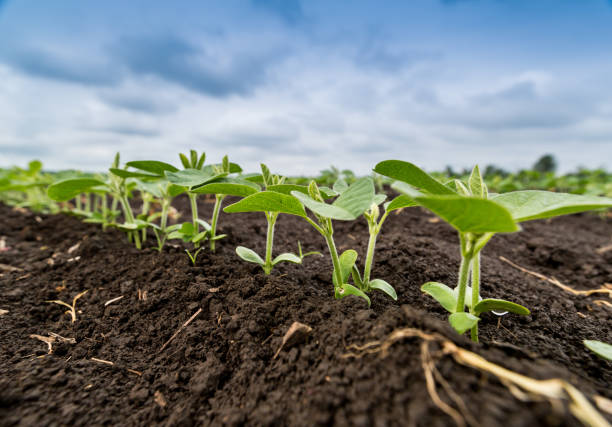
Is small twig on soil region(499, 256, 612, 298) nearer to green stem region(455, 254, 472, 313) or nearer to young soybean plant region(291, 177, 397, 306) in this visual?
green stem region(455, 254, 472, 313)

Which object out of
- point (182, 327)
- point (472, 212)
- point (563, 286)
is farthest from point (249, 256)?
point (563, 286)

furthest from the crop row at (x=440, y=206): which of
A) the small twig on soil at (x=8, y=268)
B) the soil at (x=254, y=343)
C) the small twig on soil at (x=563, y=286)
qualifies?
the small twig on soil at (x=8, y=268)

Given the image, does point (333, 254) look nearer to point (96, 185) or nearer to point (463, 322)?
point (463, 322)

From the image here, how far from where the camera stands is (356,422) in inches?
28.8

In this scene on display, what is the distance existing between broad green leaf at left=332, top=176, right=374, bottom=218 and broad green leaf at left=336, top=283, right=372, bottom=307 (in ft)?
1.41

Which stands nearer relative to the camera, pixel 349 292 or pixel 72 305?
pixel 349 292

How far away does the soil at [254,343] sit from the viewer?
78 centimetres

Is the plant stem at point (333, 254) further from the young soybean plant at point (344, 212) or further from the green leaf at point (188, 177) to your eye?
the green leaf at point (188, 177)

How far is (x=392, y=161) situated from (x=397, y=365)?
23.1 inches

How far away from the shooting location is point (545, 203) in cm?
94

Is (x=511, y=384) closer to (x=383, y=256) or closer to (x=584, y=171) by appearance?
(x=383, y=256)

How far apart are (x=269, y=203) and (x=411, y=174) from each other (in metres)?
0.49

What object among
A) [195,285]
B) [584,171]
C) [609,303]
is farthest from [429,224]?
[584,171]

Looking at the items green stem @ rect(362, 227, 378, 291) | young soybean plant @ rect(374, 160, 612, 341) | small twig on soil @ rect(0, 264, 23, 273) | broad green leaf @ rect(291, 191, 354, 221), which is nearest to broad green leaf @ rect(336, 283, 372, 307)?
green stem @ rect(362, 227, 378, 291)
